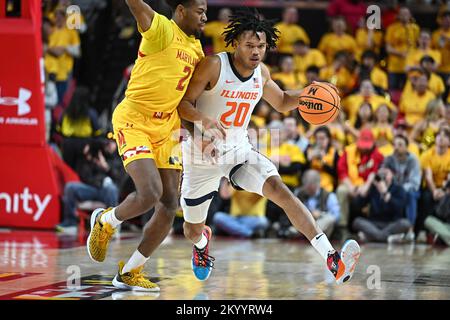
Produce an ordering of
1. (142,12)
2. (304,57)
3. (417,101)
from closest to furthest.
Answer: (142,12), (417,101), (304,57)

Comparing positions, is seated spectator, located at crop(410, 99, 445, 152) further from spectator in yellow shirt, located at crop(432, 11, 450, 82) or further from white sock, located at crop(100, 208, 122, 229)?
white sock, located at crop(100, 208, 122, 229)

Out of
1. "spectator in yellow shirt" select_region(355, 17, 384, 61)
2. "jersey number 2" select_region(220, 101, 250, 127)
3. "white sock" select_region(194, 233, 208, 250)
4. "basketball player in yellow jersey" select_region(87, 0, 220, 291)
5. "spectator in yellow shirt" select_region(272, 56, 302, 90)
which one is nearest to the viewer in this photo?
"basketball player in yellow jersey" select_region(87, 0, 220, 291)

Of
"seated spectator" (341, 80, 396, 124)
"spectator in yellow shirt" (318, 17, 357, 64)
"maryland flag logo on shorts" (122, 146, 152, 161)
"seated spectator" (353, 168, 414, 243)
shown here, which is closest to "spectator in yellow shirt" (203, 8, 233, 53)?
"spectator in yellow shirt" (318, 17, 357, 64)

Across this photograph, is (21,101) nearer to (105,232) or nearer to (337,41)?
(105,232)

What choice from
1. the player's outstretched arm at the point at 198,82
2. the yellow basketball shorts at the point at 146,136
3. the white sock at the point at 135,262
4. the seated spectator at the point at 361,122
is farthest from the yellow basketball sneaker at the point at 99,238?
the seated spectator at the point at 361,122

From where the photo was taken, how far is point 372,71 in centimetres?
1391

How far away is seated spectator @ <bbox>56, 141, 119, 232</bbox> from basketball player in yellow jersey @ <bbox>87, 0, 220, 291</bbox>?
516 cm

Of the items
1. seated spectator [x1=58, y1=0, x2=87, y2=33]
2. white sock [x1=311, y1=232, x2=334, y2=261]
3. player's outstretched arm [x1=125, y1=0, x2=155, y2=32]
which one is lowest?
white sock [x1=311, y1=232, x2=334, y2=261]

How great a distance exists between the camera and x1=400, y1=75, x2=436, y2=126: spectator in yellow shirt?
1327 centimetres

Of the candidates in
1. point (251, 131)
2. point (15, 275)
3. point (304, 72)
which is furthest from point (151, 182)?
point (304, 72)

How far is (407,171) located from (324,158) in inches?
47.8

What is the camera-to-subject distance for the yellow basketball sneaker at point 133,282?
660 cm

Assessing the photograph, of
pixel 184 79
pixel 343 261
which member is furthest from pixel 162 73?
pixel 343 261

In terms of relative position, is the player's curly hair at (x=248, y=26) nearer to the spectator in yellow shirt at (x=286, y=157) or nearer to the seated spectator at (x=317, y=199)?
the seated spectator at (x=317, y=199)
